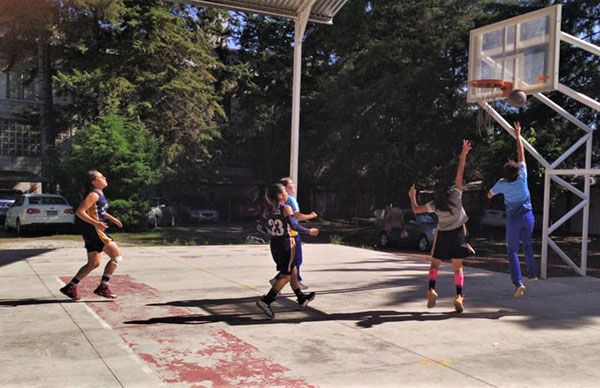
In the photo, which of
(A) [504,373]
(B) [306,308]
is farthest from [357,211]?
(A) [504,373]

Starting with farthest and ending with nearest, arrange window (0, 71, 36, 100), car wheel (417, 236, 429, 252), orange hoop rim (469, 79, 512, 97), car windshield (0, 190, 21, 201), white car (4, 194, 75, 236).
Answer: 1. window (0, 71, 36, 100)
2. car windshield (0, 190, 21, 201)
3. car wheel (417, 236, 429, 252)
4. white car (4, 194, 75, 236)
5. orange hoop rim (469, 79, 512, 97)

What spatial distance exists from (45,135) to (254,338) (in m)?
30.6

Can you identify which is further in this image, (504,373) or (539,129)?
(539,129)

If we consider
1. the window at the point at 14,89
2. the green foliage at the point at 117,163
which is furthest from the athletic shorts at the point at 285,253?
the window at the point at 14,89

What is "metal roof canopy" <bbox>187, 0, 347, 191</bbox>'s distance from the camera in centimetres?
1282

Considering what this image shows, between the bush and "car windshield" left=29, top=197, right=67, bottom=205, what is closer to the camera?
"car windshield" left=29, top=197, right=67, bottom=205

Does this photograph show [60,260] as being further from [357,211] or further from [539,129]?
[357,211]

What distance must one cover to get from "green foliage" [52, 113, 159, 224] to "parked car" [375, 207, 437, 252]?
9.57m

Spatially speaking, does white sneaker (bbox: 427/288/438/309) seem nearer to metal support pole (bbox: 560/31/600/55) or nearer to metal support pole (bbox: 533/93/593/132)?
metal support pole (bbox: 533/93/593/132)

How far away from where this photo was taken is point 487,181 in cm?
2591

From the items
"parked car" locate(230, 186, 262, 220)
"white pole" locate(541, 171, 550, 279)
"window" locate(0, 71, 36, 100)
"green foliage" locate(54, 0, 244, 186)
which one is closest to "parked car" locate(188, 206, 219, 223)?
"parked car" locate(230, 186, 262, 220)

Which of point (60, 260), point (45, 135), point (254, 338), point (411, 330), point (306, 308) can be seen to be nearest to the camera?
point (254, 338)

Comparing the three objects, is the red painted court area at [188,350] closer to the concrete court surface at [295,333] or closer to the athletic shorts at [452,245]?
the concrete court surface at [295,333]

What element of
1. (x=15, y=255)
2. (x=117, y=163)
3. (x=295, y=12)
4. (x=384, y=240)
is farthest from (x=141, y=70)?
(x=15, y=255)
